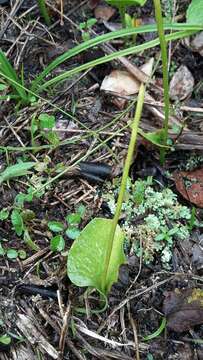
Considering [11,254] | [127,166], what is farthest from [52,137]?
[127,166]

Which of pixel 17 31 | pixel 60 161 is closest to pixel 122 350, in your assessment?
pixel 60 161

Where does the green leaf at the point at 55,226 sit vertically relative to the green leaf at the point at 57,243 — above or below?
above

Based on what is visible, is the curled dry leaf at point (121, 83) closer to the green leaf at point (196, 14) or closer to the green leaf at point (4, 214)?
the green leaf at point (196, 14)

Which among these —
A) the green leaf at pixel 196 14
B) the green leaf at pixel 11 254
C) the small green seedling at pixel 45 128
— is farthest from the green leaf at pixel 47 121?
the green leaf at pixel 196 14

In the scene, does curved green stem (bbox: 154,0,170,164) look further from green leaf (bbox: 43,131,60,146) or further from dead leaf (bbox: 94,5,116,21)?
dead leaf (bbox: 94,5,116,21)

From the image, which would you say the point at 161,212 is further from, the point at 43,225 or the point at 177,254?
the point at 43,225

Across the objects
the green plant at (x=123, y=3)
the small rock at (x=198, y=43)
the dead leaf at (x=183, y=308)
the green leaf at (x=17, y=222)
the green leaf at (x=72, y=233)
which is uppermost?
the green plant at (x=123, y=3)
